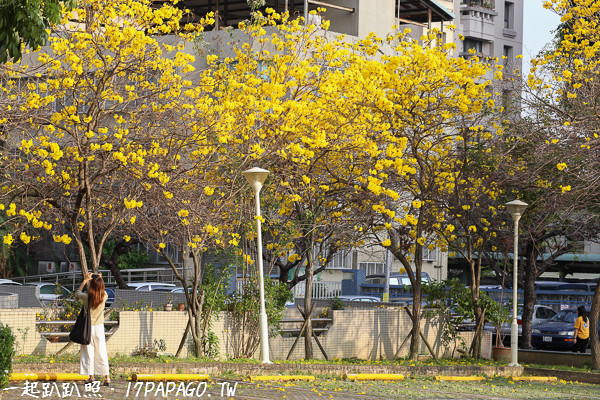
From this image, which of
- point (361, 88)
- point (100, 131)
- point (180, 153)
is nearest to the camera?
A: point (100, 131)

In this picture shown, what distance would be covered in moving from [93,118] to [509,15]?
50761 mm

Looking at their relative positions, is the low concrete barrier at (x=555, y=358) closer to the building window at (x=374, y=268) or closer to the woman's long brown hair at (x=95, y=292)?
the woman's long brown hair at (x=95, y=292)

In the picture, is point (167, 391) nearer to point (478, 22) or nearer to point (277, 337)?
point (277, 337)

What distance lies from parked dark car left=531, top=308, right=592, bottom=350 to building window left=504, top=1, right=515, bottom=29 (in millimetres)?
34773

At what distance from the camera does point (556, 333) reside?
98.9ft

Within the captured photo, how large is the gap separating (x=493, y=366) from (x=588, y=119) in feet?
18.7

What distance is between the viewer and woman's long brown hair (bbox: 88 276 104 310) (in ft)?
43.7

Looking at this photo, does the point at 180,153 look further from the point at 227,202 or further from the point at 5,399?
the point at 5,399

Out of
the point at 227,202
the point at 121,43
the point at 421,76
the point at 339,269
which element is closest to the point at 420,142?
the point at 421,76

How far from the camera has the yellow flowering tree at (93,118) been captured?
1511 cm

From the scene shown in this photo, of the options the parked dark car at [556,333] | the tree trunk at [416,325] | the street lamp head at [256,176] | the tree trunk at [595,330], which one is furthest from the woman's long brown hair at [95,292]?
the parked dark car at [556,333]

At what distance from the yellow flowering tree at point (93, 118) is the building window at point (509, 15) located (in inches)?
1906

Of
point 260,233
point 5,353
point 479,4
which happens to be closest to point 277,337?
point 260,233

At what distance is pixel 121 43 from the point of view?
15.5 m
